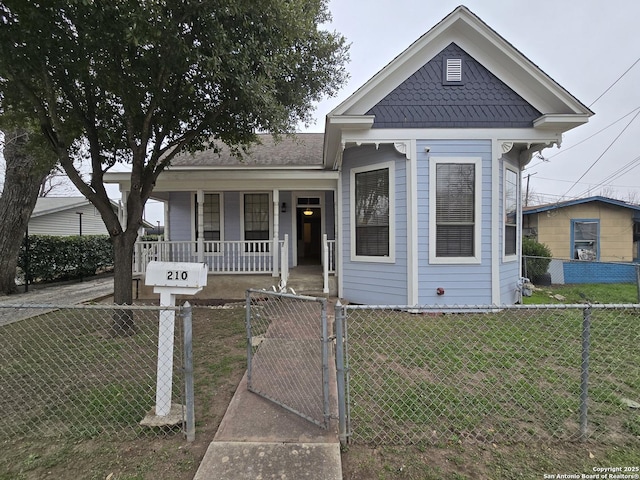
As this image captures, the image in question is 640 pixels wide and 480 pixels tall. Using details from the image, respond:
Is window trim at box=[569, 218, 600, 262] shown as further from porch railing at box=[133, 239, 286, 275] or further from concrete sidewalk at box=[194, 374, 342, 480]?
concrete sidewalk at box=[194, 374, 342, 480]

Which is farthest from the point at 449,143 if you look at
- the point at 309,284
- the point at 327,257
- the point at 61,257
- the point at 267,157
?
the point at 61,257

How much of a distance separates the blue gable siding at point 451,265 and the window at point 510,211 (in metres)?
0.70

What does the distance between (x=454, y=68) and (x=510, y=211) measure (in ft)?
10.3

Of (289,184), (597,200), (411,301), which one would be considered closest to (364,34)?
(289,184)

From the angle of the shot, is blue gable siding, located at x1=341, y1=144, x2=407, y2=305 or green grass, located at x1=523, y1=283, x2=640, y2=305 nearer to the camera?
blue gable siding, located at x1=341, y1=144, x2=407, y2=305

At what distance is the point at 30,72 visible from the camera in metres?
4.66

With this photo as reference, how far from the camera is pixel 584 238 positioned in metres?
12.1

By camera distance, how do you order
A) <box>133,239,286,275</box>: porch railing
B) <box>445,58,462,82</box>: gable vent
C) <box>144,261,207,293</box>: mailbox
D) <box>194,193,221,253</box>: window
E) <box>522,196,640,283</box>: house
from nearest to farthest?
<box>144,261,207,293</box>: mailbox → <box>445,58,462,82</box>: gable vent → <box>133,239,286,275</box>: porch railing → <box>194,193,221,253</box>: window → <box>522,196,640,283</box>: house

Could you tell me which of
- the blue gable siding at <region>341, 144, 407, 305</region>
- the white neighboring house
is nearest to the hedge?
the white neighboring house

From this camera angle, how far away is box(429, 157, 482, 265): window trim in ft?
19.9

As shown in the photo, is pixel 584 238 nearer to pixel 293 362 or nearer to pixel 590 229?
pixel 590 229

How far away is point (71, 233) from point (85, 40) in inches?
776

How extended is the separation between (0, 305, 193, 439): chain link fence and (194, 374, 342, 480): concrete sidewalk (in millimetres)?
393

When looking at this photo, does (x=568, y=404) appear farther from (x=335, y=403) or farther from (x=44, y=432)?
(x=44, y=432)
